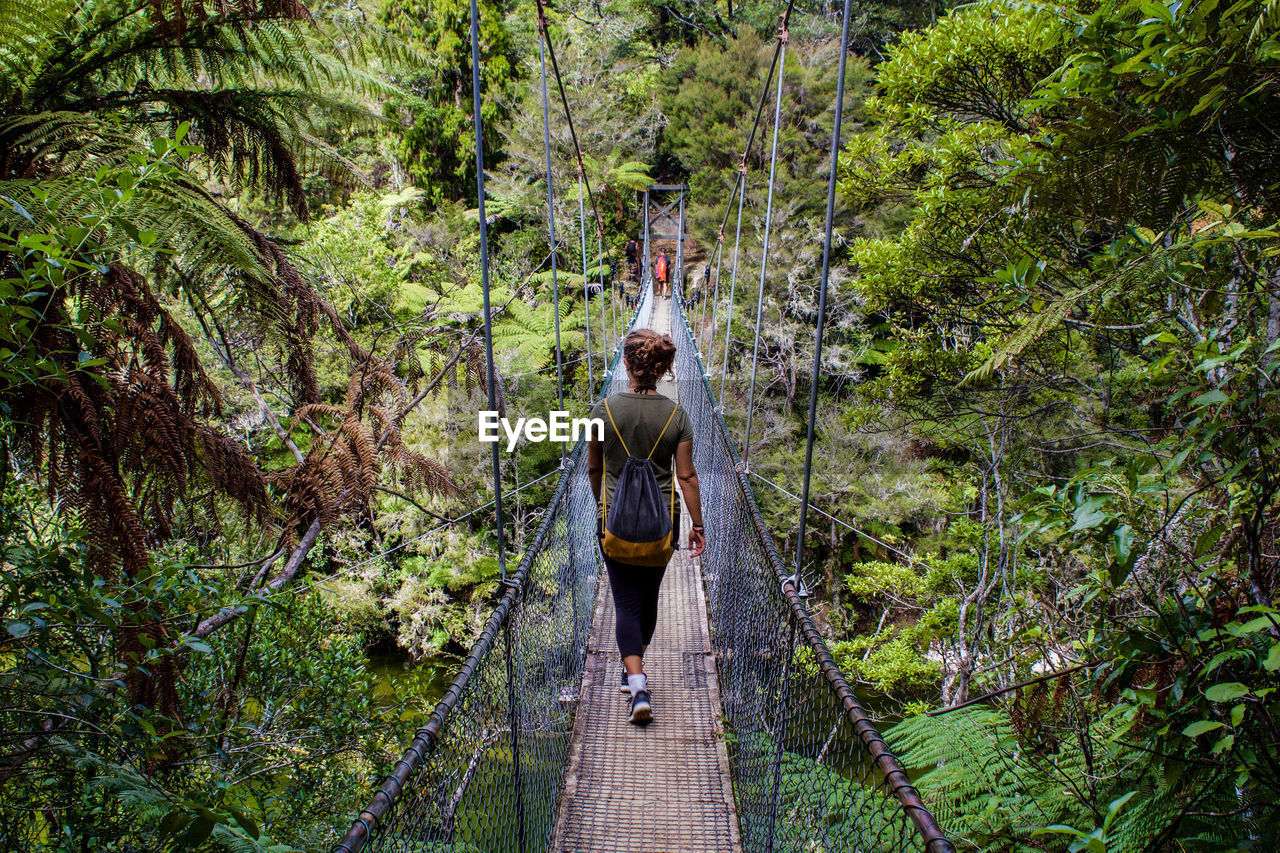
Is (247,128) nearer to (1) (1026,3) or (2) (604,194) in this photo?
(1) (1026,3)

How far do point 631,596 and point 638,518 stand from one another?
23 cm

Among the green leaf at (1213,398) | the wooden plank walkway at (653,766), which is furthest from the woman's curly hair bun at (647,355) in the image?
the green leaf at (1213,398)

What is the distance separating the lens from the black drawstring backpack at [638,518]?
149cm

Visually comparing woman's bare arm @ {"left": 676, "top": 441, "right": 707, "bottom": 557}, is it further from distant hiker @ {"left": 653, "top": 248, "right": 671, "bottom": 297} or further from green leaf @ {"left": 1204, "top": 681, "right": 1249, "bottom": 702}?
distant hiker @ {"left": 653, "top": 248, "right": 671, "bottom": 297}

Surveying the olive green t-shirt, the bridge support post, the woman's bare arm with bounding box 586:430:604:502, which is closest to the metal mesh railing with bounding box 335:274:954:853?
the bridge support post

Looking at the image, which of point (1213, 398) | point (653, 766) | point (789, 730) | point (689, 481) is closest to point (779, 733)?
point (789, 730)

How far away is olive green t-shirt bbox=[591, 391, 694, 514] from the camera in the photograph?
1.52 meters

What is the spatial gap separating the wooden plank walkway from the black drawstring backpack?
1.52ft

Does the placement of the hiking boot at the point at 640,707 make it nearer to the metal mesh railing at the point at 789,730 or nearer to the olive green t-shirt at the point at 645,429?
the metal mesh railing at the point at 789,730

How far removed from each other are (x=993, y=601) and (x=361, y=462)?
183 inches

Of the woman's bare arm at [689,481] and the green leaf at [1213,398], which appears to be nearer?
the green leaf at [1213,398]

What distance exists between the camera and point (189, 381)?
1.41 meters

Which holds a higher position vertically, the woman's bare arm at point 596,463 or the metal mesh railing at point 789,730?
the woman's bare arm at point 596,463

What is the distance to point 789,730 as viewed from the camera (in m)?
1.26
